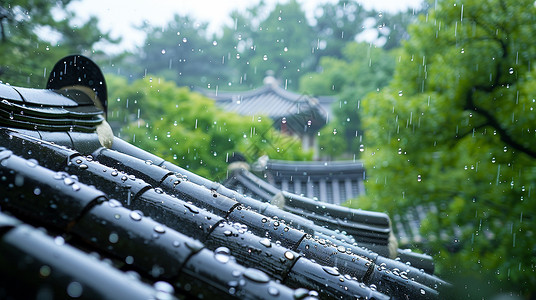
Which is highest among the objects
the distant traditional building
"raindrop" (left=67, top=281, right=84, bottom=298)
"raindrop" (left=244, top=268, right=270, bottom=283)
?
"raindrop" (left=67, top=281, right=84, bottom=298)

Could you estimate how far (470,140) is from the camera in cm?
631

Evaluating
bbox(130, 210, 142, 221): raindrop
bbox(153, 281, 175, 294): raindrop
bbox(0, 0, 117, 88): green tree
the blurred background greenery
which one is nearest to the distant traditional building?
the blurred background greenery

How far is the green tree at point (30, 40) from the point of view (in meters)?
8.50

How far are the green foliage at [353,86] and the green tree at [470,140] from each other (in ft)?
42.4

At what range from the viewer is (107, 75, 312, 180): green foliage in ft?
34.1

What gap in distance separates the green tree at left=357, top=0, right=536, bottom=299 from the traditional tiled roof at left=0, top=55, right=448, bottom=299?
4.46 metres

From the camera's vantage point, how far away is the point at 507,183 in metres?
5.70

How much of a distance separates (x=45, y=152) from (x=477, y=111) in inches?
246

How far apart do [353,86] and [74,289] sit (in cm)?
2234

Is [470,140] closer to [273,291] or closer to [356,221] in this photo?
[356,221]

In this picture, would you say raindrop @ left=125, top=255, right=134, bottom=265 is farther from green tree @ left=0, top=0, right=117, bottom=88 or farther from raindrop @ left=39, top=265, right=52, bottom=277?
green tree @ left=0, top=0, right=117, bottom=88

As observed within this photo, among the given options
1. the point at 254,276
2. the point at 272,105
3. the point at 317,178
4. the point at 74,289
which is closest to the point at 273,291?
the point at 254,276

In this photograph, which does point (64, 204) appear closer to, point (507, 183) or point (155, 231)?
point (155, 231)

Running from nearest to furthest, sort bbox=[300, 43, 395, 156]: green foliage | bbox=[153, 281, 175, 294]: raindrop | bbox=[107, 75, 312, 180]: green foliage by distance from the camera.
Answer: bbox=[153, 281, 175, 294]: raindrop → bbox=[107, 75, 312, 180]: green foliage → bbox=[300, 43, 395, 156]: green foliage
